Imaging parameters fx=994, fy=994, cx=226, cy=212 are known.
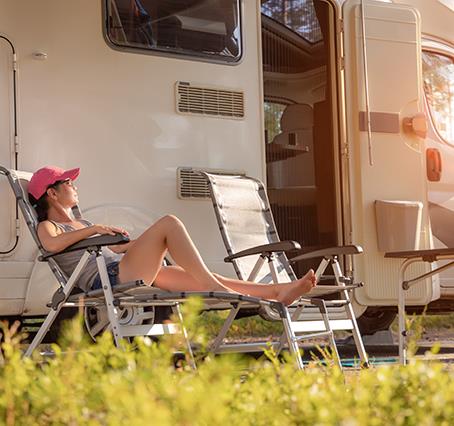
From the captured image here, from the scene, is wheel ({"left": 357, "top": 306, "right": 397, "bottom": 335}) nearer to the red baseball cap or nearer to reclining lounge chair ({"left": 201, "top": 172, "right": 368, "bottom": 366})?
reclining lounge chair ({"left": 201, "top": 172, "right": 368, "bottom": 366})

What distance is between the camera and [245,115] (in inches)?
211

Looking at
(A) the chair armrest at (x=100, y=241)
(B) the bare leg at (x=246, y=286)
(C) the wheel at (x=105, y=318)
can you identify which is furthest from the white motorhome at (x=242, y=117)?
(A) the chair armrest at (x=100, y=241)

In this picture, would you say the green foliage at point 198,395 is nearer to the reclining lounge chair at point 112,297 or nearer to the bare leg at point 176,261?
the reclining lounge chair at point 112,297

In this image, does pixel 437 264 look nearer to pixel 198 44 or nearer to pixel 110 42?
pixel 198 44

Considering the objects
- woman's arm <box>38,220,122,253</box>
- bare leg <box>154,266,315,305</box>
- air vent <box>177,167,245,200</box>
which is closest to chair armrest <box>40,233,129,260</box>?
woman's arm <box>38,220,122,253</box>

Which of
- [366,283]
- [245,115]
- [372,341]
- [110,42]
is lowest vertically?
[372,341]

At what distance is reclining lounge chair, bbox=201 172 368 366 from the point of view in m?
4.68

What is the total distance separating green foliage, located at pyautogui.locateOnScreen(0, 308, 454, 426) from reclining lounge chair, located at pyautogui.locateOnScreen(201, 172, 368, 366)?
2537mm

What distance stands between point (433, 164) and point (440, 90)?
66 cm

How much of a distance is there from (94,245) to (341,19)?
2555mm

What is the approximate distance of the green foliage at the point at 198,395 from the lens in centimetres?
162

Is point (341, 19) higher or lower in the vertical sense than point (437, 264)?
higher

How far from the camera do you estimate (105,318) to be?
15.4 ft

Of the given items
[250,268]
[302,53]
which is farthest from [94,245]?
[302,53]
